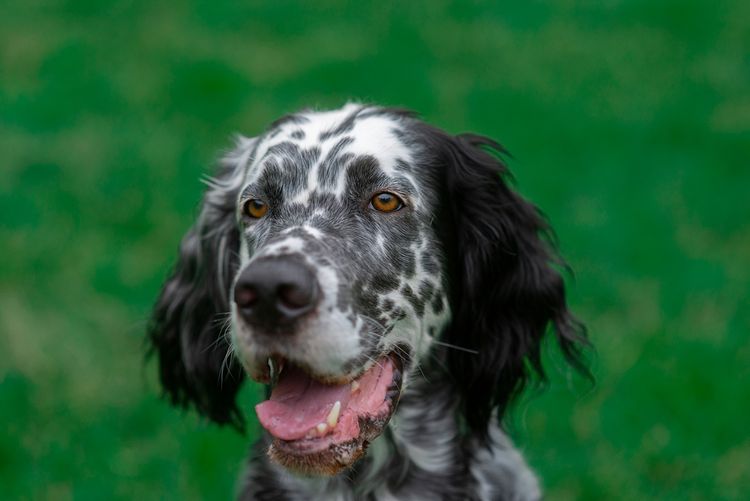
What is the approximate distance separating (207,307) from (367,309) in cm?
93

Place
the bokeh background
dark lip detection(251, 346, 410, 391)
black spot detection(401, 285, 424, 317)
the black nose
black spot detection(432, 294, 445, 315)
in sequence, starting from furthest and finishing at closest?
the bokeh background
black spot detection(432, 294, 445, 315)
black spot detection(401, 285, 424, 317)
dark lip detection(251, 346, 410, 391)
the black nose

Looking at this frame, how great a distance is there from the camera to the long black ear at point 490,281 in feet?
11.7

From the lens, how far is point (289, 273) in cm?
280

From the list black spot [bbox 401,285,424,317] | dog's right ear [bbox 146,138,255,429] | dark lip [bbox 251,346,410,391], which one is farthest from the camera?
dog's right ear [bbox 146,138,255,429]

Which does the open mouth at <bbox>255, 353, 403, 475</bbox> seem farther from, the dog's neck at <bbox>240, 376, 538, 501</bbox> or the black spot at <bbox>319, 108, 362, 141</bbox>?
the black spot at <bbox>319, 108, 362, 141</bbox>

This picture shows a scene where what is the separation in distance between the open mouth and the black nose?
17cm

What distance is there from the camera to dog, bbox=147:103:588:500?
2.96 m

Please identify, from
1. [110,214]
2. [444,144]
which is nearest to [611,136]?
[110,214]

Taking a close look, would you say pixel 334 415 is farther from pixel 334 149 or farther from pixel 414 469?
pixel 334 149

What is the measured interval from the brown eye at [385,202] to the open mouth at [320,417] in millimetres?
449

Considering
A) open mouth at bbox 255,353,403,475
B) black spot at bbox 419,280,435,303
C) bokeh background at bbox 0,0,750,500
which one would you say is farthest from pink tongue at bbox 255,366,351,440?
bokeh background at bbox 0,0,750,500

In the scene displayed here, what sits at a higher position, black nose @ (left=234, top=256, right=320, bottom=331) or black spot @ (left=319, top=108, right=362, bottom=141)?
black spot @ (left=319, top=108, right=362, bottom=141)

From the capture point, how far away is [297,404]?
3053 millimetres

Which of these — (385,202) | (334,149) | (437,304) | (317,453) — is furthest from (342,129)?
(317,453)
